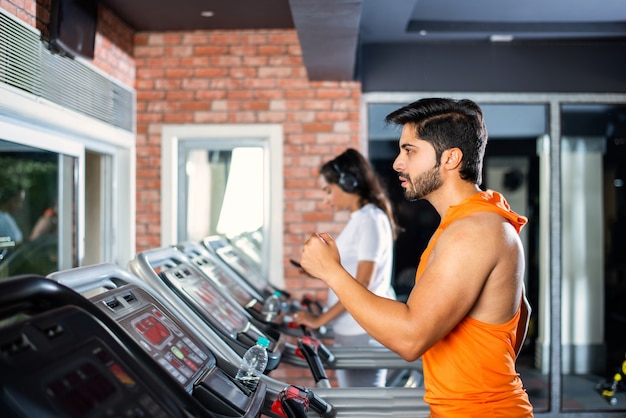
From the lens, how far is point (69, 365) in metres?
1.17

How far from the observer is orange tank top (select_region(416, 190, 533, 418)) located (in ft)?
5.68

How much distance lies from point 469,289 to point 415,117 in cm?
48

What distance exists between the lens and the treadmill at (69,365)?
1.07 meters

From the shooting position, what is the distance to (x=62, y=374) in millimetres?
1137

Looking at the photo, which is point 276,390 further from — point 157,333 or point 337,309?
point 337,309

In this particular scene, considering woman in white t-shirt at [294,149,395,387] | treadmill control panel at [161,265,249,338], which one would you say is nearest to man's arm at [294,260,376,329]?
woman in white t-shirt at [294,149,395,387]

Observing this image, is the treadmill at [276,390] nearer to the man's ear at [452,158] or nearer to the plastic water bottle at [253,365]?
the plastic water bottle at [253,365]

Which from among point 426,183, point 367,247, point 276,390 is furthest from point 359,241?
point 426,183

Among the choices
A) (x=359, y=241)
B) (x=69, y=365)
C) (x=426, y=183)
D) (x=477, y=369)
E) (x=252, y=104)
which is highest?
(x=252, y=104)

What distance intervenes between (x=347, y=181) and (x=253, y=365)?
59.0 inches

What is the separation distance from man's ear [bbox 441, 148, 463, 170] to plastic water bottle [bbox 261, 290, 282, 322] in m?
1.71

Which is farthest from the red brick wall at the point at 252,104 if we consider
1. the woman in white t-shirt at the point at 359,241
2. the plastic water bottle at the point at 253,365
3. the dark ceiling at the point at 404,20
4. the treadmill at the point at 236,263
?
the plastic water bottle at the point at 253,365

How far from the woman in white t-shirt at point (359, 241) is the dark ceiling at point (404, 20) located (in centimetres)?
87

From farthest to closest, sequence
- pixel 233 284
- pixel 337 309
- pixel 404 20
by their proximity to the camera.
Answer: pixel 404 20 → pixel 233 284 → pixel 337 309
